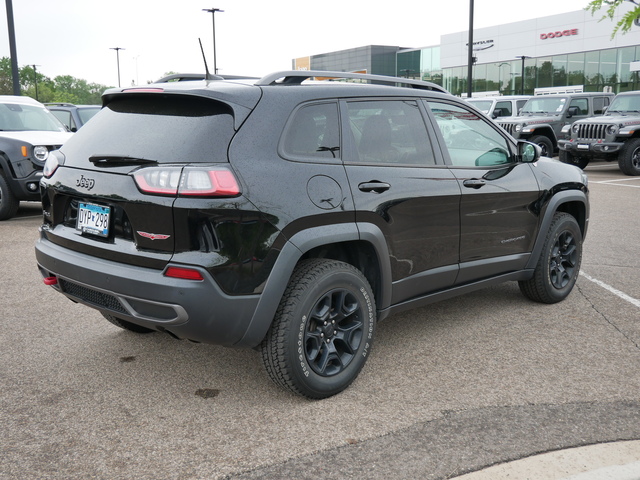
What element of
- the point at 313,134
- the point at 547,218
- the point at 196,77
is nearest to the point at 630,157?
the point at 547,218

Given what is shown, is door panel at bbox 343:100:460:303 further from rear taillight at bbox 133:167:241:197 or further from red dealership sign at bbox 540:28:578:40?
red dealership sign at bbox 540:28:578:40

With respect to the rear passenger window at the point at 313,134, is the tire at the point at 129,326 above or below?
below

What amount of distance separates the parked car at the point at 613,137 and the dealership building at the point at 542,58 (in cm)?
2731

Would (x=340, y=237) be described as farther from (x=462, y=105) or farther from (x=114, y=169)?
(x=462, y=105)

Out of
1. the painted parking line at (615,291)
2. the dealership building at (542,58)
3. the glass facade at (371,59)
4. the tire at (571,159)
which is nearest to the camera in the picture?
the painted parking line at (615,291)

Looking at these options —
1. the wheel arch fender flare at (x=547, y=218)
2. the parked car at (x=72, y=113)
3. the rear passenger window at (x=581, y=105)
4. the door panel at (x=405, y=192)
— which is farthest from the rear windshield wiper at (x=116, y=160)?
the rear passenger window at (x=581, y=105)

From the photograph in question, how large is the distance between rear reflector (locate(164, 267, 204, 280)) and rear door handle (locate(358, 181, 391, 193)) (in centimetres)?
107

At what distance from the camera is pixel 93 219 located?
11.1 ft

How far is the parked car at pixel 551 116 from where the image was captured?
1845 cm

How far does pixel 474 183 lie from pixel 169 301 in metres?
2.27

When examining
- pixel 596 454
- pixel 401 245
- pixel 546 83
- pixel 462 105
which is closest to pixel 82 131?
pixel 401 245

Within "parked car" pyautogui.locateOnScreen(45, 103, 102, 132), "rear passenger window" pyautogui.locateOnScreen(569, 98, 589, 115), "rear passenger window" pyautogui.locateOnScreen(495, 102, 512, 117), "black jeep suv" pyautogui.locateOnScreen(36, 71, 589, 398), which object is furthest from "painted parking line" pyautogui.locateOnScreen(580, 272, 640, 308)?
"rear passenger window" pyautogui.locateOnScreen(495, 102, 512, 117)

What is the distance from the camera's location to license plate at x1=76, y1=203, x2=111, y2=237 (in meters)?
3.31

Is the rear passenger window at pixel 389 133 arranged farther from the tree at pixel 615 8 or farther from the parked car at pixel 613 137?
the parked car at pixel 613 137
